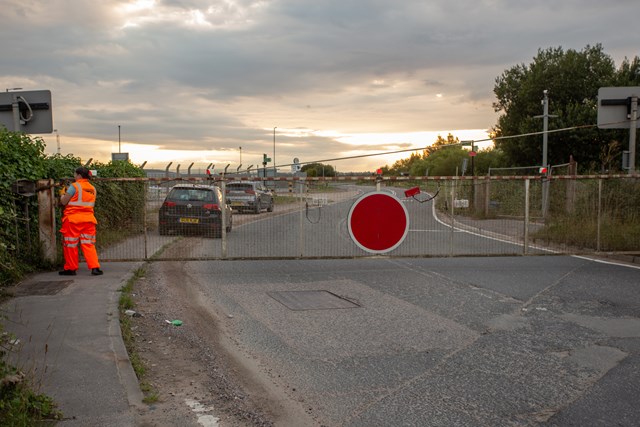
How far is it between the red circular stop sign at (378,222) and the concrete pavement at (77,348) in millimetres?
3935

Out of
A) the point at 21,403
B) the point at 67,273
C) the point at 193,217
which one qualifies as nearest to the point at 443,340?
the point at 21,403

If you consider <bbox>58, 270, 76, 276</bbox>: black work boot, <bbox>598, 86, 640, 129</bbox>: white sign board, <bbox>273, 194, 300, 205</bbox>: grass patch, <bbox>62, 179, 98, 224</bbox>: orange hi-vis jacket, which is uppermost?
<bbox>598, 86, 640, 129</bbox>: white sign board

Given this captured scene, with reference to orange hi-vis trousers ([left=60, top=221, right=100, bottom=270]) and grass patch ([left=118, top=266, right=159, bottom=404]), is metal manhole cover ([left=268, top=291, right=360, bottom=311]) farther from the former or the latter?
orange hi-vis trousers ([left=60, top=221, right=100, bottom=270])

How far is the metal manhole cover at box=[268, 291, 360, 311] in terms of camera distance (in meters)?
7.78

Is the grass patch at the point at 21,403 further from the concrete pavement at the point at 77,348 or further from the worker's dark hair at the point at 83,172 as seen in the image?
the worker's dark hair at the point at 83,172

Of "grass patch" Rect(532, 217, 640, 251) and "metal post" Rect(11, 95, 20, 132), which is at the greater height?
"metal post" Rect(11, 95, 20, 132)

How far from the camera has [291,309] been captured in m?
7.62

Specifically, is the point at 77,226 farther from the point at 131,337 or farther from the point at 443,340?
the point at 443,340

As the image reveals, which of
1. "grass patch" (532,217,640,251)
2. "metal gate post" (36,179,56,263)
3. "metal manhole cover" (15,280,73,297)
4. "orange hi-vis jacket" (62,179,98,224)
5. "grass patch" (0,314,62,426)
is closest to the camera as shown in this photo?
"grass patch" (0,314,62,426)

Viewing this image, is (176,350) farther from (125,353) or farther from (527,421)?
(527,421)

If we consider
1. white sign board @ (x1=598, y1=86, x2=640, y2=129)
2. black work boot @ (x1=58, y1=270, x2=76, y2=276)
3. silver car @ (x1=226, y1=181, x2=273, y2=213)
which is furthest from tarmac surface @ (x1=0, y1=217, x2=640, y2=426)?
silver car @ (x1=226, y1=181, x2=273, y2=213)

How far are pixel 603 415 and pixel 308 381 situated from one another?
7.38ft

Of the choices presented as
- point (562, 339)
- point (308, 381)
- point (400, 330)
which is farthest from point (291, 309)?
point (562, 339)

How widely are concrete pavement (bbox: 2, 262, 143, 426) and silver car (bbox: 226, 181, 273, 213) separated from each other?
52.8 ft
